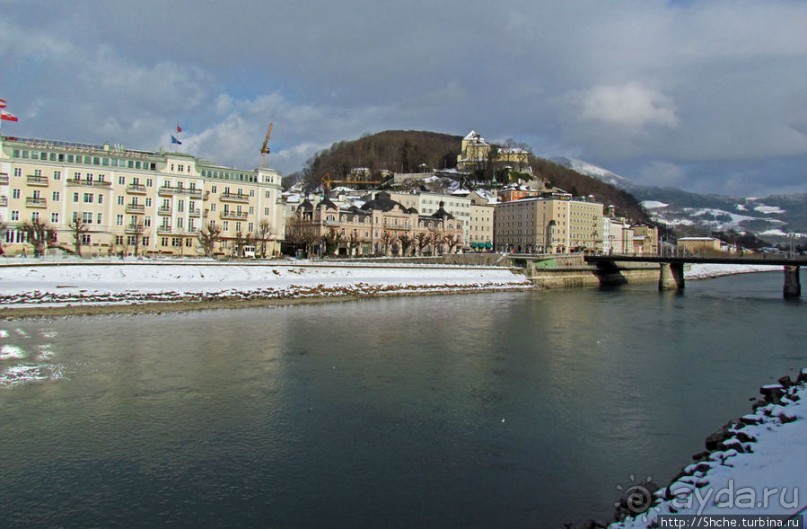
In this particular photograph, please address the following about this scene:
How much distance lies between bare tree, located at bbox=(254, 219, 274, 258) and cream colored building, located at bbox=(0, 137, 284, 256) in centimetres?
23

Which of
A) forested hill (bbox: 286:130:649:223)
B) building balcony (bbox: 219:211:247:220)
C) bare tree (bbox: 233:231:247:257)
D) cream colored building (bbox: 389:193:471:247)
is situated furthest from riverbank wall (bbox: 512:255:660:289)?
forested hill (bbox: 286:130:649:223)

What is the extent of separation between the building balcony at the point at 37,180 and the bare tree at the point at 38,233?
3702 millimetres

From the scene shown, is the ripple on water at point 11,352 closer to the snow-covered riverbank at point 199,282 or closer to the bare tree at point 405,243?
the snow-covered riverbank at point 199,282

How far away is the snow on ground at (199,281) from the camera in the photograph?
35344 mm

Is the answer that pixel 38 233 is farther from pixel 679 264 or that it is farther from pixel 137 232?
pixel 679 264

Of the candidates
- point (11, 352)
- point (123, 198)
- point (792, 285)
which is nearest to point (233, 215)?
point (123, 198)

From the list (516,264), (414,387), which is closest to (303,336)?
(414,387)

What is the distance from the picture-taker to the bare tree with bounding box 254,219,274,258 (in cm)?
6747

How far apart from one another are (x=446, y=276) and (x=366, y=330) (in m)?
32.2

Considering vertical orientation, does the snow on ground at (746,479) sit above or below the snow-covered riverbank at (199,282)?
below

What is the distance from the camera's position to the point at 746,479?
8.81 m

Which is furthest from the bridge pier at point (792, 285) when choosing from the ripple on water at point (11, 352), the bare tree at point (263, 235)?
the ripple on water at point (11, 352)

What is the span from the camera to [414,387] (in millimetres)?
17188

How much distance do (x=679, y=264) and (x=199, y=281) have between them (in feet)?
199
